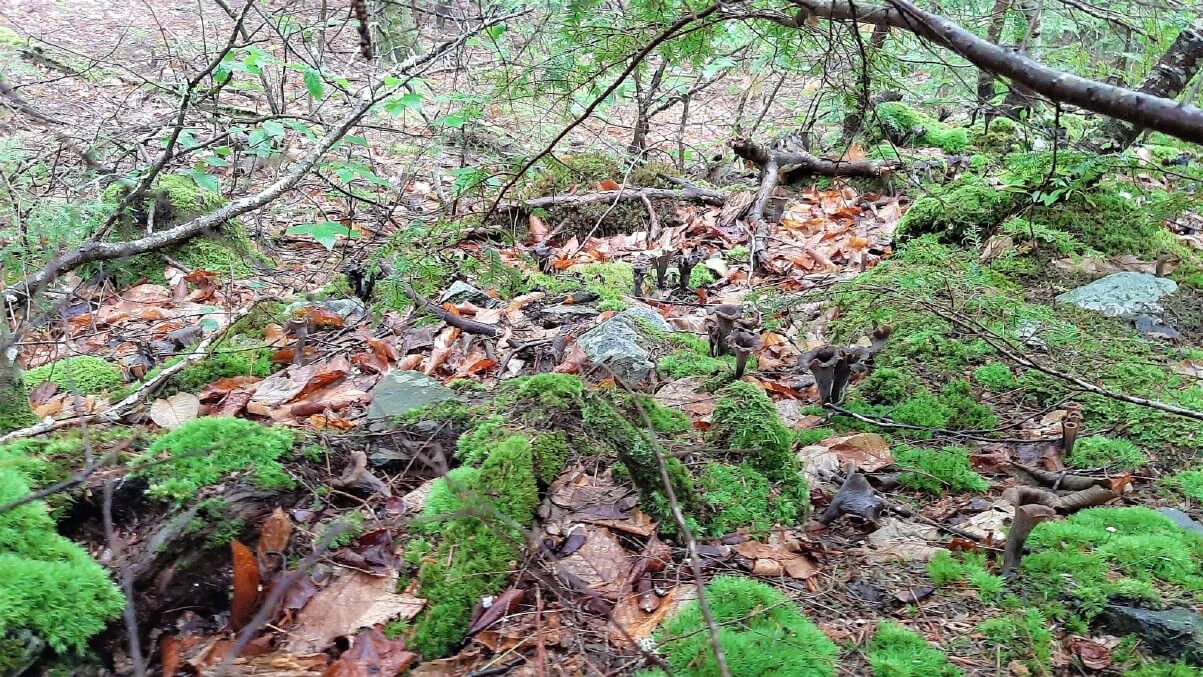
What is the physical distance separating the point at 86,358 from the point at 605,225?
4449mm

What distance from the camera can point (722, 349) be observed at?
445cm

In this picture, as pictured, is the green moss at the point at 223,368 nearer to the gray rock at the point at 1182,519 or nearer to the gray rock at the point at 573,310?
the gray rock at the point at 573,310

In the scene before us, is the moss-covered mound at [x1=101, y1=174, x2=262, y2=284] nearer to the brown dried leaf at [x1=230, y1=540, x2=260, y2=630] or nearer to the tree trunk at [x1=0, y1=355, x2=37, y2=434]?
the tree trunk at [x1=0, y1=355, x2=37, y2=434]

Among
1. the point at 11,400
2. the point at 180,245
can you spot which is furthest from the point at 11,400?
the point at 180,245

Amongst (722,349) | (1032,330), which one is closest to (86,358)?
(722,349)

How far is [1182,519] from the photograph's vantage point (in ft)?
9.45

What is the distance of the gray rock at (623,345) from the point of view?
393cm

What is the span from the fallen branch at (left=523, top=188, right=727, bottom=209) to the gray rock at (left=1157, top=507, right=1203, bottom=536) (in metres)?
5.14

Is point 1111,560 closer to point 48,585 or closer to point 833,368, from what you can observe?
point 833,368

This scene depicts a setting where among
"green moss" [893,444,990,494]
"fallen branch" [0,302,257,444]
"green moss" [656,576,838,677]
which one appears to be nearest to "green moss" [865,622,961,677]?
"green moss" [656,576,838,677]

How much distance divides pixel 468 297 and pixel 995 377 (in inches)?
140

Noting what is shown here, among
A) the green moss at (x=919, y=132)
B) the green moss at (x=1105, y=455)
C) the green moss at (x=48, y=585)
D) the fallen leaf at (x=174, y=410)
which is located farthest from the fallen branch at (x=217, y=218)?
the green moss at (x=919, y=132)

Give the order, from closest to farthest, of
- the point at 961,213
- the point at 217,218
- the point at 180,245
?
the point at 217,218 < the point at 961,213 < the point at 180,245

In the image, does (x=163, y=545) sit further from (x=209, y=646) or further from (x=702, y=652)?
(x=702, y=652)
